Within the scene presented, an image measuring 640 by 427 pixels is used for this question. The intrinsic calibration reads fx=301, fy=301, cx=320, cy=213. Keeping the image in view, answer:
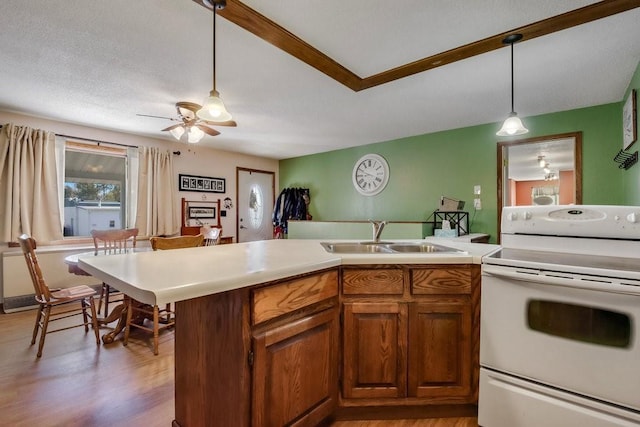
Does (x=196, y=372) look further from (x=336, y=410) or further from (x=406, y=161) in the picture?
(x=406, y=161)

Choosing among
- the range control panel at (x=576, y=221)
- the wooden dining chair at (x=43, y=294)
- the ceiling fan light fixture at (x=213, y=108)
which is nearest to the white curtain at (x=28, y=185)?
the wooden dining chair at (x=43, y=294)

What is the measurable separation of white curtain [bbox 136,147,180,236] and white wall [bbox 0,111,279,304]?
0.56 feet

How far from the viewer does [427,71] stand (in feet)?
8.12

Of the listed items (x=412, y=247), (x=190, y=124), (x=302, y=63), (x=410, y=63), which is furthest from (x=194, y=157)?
(x=412, y=247)

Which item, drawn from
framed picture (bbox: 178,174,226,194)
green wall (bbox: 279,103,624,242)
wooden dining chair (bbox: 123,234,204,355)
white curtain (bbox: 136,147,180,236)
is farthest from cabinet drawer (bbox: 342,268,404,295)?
framed picture (bbox: 178,174,226,194)

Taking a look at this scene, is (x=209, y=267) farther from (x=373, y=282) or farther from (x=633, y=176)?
(x=633, y=176)

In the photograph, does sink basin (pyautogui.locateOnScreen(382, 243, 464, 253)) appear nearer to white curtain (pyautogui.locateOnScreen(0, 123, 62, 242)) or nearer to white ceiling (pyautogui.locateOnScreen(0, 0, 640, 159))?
white ceiling (pyautogui.locateOnScreen(0, 0, 640, 159))

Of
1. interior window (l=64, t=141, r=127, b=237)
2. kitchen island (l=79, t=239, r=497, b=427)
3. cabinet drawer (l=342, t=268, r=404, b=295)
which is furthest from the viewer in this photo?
interior window (l=64, t=141, r=127, b=237)

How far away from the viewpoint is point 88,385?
1963 millimetres

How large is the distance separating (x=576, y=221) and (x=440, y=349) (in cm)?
93

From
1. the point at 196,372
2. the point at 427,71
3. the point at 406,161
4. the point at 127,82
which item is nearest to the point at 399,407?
the point at 196,372

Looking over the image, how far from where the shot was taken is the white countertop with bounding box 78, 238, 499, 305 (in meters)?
0.90

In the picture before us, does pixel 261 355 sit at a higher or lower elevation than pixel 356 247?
lower

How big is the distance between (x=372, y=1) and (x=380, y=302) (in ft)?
5.38
